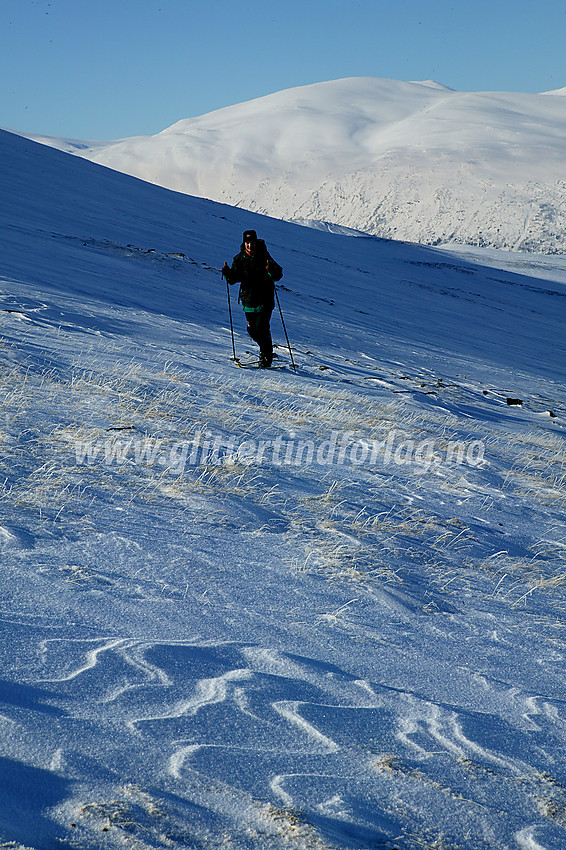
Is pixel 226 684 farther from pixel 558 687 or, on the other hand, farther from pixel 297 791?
pixel 558 687

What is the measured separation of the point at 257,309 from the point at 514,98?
19366cm

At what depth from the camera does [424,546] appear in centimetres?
388

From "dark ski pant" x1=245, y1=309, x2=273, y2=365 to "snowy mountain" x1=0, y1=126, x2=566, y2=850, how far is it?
1.85ft

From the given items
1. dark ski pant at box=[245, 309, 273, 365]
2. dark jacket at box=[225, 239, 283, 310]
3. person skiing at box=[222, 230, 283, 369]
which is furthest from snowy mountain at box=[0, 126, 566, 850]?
dark jacket at box=[225, 239, 283, 310]

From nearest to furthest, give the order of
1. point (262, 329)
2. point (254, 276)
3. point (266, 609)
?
1. point (266, 609)
2. point (254, 276)
3. point (262, 329)

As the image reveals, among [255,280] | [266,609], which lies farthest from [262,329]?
[266,609]

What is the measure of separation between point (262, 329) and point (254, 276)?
791mm

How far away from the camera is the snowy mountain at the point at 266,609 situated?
1755mm

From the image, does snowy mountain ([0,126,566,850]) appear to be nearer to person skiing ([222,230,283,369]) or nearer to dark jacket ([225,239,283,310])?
person skiing ([222,230,283,369])

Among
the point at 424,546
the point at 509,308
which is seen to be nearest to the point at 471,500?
the point at 424,546

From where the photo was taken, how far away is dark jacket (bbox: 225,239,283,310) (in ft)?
28.0

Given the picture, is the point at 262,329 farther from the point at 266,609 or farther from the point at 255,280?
the point at 266,609

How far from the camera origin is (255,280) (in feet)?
28.4

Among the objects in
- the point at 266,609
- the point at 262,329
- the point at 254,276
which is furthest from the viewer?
the point at 262,329
